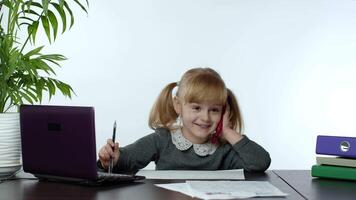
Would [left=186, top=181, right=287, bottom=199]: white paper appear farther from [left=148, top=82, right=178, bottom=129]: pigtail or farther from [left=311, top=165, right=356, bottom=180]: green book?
[left=148, top=82, right=178, bottom=129]: pigtail

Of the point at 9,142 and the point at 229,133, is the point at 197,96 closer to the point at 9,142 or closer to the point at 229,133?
the point at 229,133

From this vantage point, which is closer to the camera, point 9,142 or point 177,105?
point 9,142

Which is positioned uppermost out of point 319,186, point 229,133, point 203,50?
point 203,50

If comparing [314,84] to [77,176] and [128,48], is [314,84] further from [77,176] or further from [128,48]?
[77,176]

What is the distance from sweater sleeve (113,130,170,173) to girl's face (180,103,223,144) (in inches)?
5.4

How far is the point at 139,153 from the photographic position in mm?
1900

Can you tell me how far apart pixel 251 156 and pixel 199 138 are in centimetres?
25

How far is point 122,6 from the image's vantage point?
3590 millimetres

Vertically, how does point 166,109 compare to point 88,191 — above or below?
above

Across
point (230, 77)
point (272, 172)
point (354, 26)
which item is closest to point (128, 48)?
point (230, 77)

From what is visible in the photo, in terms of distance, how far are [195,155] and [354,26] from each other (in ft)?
7.20

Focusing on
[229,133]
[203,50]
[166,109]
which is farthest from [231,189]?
[203,50]

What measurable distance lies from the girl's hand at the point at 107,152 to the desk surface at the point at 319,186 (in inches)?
21.3

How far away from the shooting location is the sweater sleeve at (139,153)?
180cm
